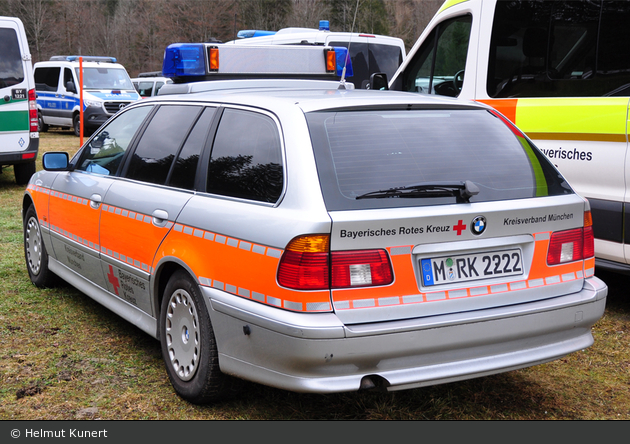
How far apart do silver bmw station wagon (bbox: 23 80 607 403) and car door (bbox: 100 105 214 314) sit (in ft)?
0.06

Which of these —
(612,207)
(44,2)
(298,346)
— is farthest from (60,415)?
(44,2)

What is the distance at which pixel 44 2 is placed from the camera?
52.5m

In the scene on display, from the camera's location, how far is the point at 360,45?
1421 cm

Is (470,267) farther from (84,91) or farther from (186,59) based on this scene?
(84,91)

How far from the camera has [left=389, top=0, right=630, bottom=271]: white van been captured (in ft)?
15.2

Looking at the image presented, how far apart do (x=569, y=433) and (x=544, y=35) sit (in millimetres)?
3178

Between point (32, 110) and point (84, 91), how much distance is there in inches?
426

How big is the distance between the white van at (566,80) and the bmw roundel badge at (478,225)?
210cm

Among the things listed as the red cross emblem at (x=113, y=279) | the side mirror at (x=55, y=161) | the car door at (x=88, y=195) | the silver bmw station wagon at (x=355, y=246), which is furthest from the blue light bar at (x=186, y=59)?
the red cross emblem at (x=113, y=279)

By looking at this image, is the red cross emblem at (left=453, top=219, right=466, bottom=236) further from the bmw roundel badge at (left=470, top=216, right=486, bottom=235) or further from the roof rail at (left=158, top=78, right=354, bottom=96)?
the roof rail at (left=158, top=78, right=354, bottom=96)

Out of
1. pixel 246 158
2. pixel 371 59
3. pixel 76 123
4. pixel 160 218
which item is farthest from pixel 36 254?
pixel 76 123

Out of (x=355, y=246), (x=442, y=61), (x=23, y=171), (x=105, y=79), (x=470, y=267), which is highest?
(x=442, y=61)

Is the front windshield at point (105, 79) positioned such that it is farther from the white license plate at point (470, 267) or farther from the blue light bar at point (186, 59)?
the white license plate at point (470, 267)

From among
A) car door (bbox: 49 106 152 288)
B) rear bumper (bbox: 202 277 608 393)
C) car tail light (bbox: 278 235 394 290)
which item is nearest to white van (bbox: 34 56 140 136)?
car door (bbox: 49 106 152 288)
